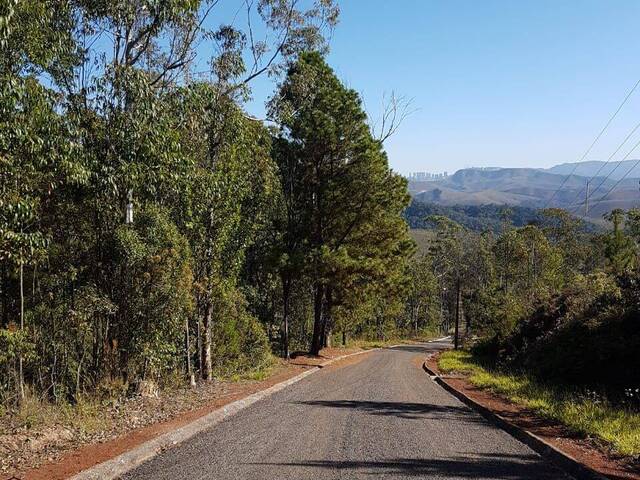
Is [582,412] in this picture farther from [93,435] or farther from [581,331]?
[93,435]

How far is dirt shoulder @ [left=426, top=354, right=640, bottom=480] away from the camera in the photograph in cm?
711

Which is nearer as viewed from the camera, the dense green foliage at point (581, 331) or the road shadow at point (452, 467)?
the road shadow at point (452, 467)

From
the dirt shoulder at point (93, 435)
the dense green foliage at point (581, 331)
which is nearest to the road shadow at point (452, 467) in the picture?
the dirt shoulder at point (93, 435)

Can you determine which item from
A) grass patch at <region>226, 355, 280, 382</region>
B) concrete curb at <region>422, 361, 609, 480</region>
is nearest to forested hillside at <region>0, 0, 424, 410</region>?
grass patch at <region>226, 355, 280, 382</region>

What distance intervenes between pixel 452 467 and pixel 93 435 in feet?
17.9

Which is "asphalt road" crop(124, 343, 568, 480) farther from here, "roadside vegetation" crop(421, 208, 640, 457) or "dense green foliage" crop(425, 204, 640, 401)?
"dense green foliage" crop(425, 204, 640, 401)

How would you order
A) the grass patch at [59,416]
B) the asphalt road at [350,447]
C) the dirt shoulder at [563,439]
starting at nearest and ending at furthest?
the asphalt road at [350,447], the dirt shoulder at [563,439], the grass patch at [59,416]

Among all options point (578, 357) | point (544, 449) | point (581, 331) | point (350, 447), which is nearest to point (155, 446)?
point (350, 447)

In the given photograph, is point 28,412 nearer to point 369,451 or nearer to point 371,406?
point 369,451

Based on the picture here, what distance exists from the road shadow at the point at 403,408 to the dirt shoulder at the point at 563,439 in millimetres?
629

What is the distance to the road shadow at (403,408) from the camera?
442 inches

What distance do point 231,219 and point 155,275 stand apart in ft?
14.7

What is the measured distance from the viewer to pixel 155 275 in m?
12.7

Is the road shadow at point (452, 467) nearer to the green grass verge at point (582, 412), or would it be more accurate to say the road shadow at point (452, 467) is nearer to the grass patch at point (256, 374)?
the green grass verge at point (582, 412)
